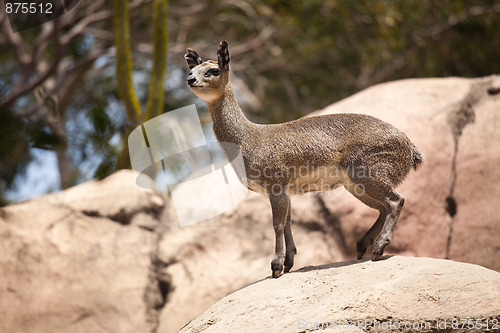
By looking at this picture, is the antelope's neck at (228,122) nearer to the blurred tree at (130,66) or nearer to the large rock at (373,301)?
the large rock at (373,301)

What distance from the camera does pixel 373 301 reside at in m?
4.43

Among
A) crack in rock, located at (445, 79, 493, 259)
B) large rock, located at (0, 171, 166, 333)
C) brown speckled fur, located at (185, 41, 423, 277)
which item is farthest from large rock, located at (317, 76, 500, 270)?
large rock, located at (0, 171, 166, 333)

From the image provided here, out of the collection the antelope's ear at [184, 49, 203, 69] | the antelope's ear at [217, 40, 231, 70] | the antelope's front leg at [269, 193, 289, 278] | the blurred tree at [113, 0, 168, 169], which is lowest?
the blurred tree at [113, 0, 168, 169]

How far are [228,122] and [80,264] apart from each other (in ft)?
9.62

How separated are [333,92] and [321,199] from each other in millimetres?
8490

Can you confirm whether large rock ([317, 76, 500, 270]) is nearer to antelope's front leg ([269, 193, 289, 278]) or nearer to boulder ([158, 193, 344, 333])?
boulder ([158, 193, 344, 333])

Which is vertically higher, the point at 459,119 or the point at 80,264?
the point at 459,119

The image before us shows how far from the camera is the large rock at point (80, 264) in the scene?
673cm

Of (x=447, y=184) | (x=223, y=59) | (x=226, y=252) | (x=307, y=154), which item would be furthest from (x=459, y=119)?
(x=223, y=59)

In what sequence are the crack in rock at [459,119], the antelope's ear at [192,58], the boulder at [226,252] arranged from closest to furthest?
the antelope's ear at [192,58], the boulder at [226,252], the crack in rock at [459,119]

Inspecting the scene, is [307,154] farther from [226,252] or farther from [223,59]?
[226,252]

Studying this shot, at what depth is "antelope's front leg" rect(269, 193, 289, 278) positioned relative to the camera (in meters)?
5.26

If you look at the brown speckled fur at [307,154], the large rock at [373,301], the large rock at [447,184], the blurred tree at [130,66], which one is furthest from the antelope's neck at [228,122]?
the blurred tree at [130,66]

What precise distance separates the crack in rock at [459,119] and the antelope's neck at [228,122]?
3.19m
